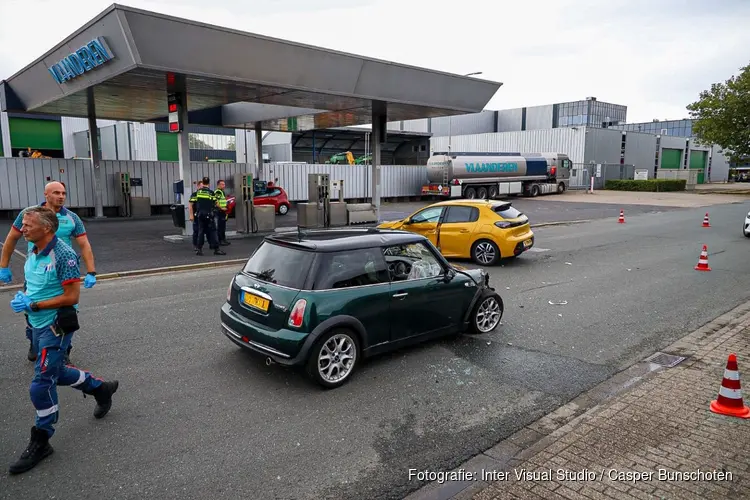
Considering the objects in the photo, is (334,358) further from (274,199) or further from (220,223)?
(274,199)

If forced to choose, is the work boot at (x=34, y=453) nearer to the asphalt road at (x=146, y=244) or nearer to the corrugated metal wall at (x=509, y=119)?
the asphalt road at (x=146, y=244)

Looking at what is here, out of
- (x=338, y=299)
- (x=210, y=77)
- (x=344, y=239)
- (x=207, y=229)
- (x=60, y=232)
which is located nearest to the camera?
(x=338, y=299)

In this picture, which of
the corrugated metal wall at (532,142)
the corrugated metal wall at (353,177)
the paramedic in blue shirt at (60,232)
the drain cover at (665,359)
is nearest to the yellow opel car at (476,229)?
the drain cover at (665,359)

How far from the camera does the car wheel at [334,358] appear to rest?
4.93 meters

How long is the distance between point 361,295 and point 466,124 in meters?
70.6

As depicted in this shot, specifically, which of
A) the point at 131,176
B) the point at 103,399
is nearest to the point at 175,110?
the point at 131,176

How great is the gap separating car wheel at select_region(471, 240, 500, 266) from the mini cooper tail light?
756 cm

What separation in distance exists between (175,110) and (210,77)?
2.27 meters

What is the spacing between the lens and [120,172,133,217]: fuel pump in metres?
22.4

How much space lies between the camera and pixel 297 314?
16.2 feet

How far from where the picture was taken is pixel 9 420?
4.39m

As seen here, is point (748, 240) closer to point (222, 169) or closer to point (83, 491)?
point (83, 491)

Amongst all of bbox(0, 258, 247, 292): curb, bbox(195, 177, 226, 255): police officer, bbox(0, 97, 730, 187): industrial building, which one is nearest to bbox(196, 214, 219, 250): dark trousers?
bbox(195, 177, 226, 255): police officer

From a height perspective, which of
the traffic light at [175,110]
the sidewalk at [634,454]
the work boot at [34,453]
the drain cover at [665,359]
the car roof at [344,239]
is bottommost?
the drain cover at [665,359]
